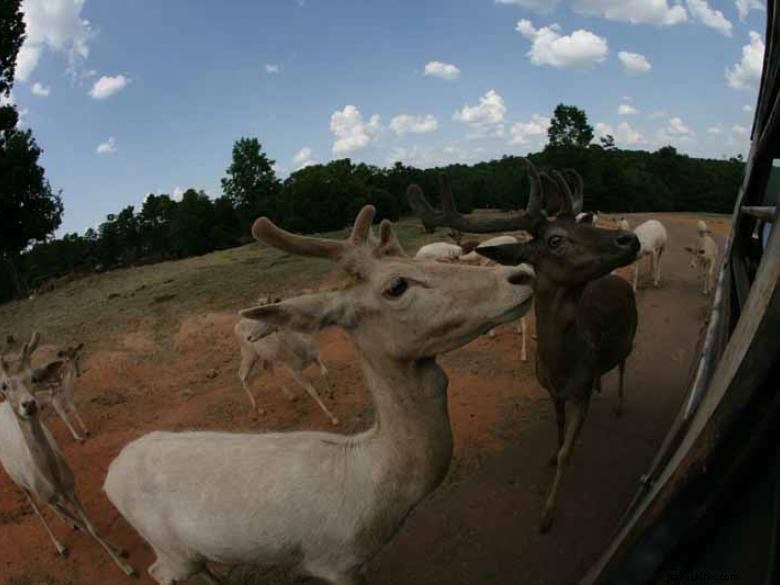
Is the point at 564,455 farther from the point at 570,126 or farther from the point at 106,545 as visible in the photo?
the point at 570,126

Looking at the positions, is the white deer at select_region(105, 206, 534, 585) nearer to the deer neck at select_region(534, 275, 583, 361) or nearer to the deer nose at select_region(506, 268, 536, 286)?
the deer nose at select_region(506, 268, 536, 286)

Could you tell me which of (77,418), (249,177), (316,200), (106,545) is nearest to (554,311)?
(106,545)

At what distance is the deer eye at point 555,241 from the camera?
477 cm

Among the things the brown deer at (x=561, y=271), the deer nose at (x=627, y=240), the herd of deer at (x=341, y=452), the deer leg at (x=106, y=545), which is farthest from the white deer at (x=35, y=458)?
the deer nose at (x=627, y=240)

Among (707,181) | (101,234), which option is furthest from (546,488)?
(707,181)

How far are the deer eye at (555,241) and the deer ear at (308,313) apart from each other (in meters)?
2.48

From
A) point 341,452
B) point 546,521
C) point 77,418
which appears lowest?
point 546,521

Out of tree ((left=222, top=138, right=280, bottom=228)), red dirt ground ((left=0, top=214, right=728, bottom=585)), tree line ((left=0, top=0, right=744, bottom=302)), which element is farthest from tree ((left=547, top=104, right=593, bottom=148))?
red dirt ground ((left=0, top=214, right=728, bottom=585))

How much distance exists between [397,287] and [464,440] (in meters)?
4.39

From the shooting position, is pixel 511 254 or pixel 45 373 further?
pixel 45 373

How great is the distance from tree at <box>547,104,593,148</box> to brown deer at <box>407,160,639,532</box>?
46.3 metres

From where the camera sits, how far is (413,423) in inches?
122

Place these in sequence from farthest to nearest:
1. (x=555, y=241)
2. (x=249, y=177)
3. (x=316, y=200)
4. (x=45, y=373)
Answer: (x=249, y=177) < (x=316, y=200) < (x=45, y=373) < (x=555, y=241)

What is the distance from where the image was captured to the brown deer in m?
4.55
